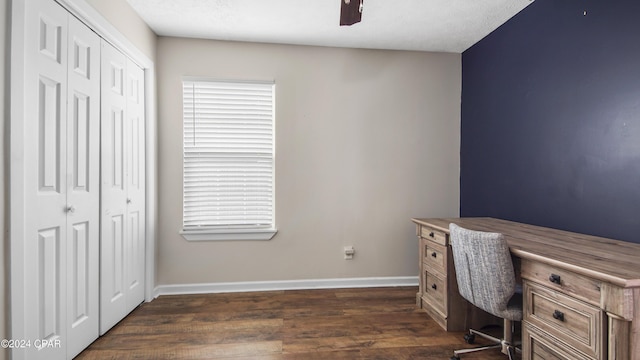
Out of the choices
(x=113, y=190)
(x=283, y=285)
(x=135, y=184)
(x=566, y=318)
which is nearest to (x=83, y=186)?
(x=113, y=190)

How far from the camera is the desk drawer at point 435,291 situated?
2.44m

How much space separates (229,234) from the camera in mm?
3141

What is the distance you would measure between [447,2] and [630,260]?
2.06m

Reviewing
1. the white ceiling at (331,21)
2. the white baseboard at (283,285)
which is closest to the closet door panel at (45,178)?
the white ceiling at (331,21)

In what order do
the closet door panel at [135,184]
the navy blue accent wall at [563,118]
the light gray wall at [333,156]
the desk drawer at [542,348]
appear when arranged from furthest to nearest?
1. the light gray wall at [333,156]
2. the closet door panel at [135,184]
3. the navy blue accent wall at [563,118]
4. the desk drawer at [542,348]

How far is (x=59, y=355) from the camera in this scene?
183cm

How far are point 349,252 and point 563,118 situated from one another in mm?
2128

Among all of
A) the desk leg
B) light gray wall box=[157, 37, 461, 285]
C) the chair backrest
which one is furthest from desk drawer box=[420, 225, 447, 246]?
the desk leg

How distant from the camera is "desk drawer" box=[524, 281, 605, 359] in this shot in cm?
131

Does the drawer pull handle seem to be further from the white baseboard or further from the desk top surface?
the white baseboard

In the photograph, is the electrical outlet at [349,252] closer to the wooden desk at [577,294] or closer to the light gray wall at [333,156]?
the light gray wall at [333,156]

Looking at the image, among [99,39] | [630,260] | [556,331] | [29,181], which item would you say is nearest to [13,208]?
[29,181]

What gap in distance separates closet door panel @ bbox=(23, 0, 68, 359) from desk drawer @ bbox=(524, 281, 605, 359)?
2.54 m

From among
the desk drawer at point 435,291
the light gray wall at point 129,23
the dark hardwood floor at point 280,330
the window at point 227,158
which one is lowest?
the dark hardwood floor at point 280,330
